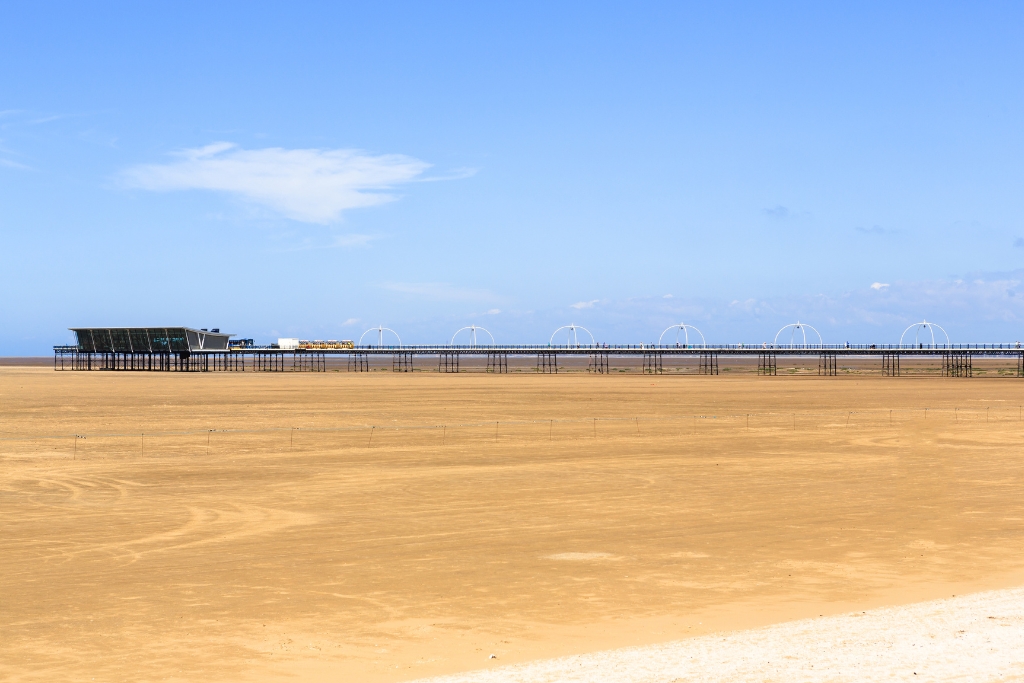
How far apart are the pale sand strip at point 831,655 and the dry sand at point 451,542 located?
1.93ft

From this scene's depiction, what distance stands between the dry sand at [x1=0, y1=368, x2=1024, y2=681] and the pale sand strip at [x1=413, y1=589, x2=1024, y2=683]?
0.59 metres

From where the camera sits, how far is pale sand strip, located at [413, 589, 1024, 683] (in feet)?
23.6

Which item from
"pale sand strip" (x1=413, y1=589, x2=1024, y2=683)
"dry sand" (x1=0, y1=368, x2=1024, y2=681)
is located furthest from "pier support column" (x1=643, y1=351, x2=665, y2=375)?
"pale sand strip" (x1=413, y1=589, x2=1024, y2=683)

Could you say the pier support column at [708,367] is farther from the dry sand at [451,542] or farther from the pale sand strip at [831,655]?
the pale sand strip at [831,655]

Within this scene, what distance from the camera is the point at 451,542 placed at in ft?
43.1

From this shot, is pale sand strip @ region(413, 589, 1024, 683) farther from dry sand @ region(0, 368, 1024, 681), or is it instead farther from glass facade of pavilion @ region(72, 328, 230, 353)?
glass facade of pavilion @ region(72, 328, 230, 353)

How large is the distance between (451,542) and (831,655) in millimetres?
6309

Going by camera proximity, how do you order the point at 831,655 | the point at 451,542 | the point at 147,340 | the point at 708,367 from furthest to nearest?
the point at 708,367
the point at 147,340
the point at 451,542
the point at 831,655

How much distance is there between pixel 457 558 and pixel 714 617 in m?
3.63

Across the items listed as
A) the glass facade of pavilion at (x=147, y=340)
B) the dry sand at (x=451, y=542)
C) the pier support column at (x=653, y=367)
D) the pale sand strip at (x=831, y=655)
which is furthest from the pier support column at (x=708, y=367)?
the pale sand strip at (x=831, y=655)

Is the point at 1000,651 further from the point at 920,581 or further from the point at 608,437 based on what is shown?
the point at 608,437

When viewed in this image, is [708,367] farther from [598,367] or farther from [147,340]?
[147,340]

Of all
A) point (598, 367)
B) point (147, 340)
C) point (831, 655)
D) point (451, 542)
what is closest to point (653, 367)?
point (598, 367)

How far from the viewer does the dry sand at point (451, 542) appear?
887 cm
